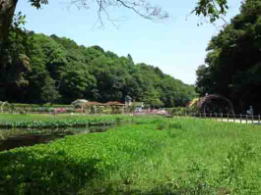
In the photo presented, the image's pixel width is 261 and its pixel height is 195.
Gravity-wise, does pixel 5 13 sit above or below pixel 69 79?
below

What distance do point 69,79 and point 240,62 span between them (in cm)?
4327

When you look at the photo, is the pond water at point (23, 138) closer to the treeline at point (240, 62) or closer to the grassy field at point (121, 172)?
the grassy field at point (121, 172)

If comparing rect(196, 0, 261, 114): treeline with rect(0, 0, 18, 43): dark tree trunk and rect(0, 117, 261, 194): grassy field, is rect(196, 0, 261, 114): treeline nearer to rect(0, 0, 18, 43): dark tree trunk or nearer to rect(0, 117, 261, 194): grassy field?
rect(0, 117, 261, 194): grassy field

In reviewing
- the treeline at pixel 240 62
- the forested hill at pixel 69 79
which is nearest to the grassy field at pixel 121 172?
the treeline at pixel 240 62

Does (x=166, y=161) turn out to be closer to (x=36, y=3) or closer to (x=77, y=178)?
(x=77, y=178)

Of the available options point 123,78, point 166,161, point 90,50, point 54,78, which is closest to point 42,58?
point 54,78

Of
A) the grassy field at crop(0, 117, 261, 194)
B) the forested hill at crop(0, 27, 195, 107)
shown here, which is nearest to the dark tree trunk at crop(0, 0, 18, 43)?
the grassy field at crop(0, 117, 261, 194)

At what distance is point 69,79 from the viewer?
8844cm

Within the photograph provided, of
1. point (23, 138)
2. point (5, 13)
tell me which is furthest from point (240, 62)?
point (5, 13)

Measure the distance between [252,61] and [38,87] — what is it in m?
41.7

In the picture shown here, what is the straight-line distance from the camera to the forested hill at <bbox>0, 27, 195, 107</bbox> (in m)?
75.5

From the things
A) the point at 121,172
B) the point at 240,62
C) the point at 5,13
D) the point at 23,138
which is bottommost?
the point at 23,138

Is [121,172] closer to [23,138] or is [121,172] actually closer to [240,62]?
[23,138]

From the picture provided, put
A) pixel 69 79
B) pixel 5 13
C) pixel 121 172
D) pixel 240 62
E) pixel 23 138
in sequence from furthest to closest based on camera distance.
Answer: pixel 69 79
pixel 240 62
pixel 23 138
pixel 121 172
pixel 5 13
